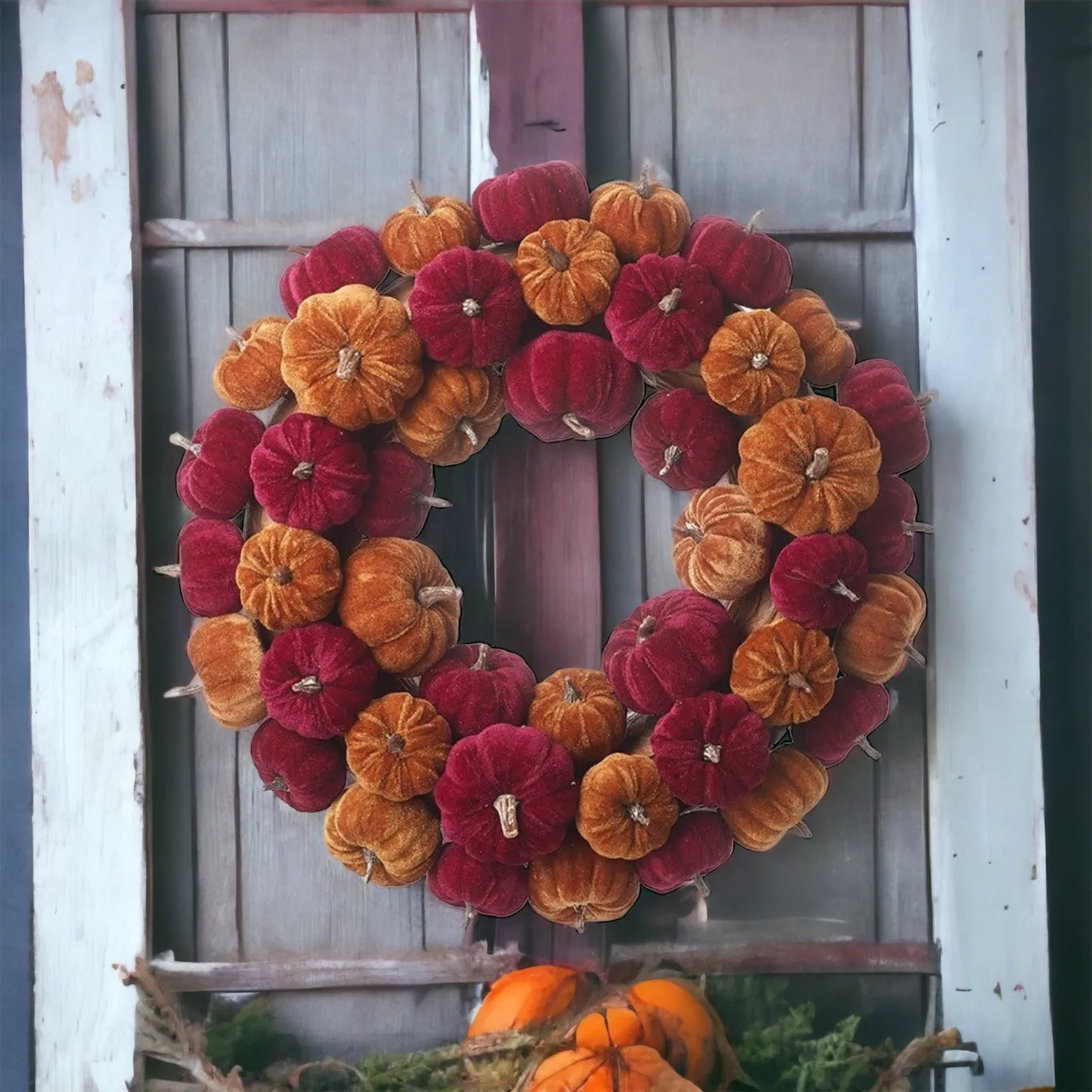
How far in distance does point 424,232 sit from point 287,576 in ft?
1.34

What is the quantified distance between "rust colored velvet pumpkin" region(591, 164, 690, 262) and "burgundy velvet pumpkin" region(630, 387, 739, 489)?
16 centimetres

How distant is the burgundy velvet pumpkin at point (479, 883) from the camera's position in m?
1.00

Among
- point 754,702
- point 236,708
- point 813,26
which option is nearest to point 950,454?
point 754,702

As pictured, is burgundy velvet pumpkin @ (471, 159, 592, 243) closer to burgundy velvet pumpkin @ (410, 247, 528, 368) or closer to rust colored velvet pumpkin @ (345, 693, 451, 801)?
burgundy velvet pumpkin @ (410, 247, 528, 368)

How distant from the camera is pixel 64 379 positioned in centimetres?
117

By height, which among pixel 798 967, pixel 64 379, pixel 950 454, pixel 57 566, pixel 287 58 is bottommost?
pixel 798 967

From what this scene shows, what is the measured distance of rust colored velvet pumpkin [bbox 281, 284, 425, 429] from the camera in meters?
0.98

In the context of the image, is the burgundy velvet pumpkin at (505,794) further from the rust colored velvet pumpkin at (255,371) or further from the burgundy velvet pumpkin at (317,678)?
the rust colored velvet pumpkin at (255,371)

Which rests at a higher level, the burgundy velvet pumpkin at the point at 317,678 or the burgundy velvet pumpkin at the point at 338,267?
the burgundy velvet pumpkin at the point at 338,267

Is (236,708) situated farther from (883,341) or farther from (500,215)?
(883,341)

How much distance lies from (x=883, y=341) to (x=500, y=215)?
53cm

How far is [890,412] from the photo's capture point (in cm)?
105

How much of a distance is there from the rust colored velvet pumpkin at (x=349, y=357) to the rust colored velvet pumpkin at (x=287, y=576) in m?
0.14

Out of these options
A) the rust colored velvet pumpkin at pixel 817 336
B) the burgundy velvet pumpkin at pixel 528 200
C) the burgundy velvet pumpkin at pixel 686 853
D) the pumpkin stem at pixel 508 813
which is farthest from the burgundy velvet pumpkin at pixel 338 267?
the burgundy velvet pumpkin at pixel 686 853
